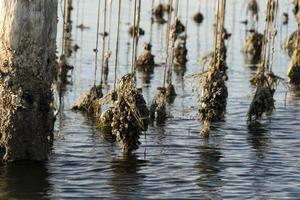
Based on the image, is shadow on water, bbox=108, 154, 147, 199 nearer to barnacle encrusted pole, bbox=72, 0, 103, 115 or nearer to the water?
the water

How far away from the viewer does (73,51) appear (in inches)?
A: 1010

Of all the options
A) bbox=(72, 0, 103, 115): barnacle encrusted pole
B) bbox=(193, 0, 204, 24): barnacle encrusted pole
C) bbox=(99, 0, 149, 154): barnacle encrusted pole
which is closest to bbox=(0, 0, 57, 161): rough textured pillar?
bbox=(99, 0, 149, 154): barnacle encrusted pole

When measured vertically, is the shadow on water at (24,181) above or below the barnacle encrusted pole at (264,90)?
below

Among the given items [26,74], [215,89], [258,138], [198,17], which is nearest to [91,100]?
[215,89]

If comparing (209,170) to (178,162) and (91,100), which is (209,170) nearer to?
(178,162)

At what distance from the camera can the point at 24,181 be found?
1229 cm

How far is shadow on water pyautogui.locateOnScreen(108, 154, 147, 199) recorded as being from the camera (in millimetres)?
11875

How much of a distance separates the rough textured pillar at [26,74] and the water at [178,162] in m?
0.40

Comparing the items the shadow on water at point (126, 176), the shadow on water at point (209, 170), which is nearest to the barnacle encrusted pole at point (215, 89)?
the shadow on water at point (209, 170)

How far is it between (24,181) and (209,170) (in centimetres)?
283

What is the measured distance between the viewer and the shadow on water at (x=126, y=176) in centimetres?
1188

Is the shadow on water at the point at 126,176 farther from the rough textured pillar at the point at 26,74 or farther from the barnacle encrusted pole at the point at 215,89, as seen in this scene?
the barnacle encrusted pole at the point at 215,89

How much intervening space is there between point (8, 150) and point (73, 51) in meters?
12.9

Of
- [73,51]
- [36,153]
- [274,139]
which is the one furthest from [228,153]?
[73,51]
